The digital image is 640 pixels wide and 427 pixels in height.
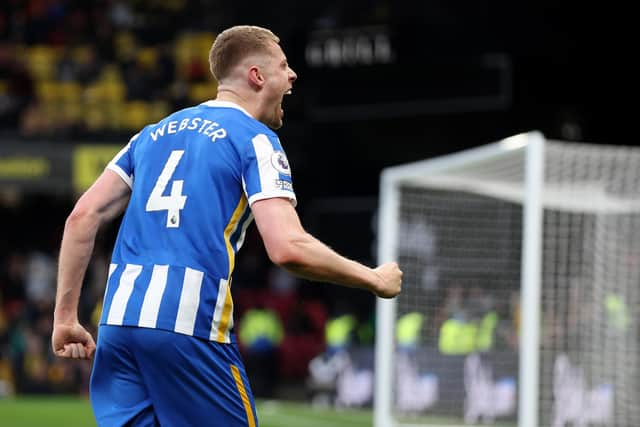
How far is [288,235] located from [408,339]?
9.15 metres

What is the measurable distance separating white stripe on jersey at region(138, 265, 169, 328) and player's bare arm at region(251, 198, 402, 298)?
11.7 inches

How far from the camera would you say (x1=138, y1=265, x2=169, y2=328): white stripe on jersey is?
3.21 m

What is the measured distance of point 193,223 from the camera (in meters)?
3.23

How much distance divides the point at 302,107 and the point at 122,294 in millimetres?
14160

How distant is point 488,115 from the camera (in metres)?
15.8

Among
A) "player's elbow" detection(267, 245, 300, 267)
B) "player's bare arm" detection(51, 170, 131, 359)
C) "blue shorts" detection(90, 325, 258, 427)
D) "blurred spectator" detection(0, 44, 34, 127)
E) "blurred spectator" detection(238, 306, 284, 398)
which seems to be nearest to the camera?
"player's elbow" detection(267, 245, 300, 267)

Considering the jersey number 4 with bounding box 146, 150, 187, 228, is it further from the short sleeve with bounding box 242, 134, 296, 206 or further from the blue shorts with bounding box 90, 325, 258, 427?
the blue shorts with bounding box 90, 325, 258, 427

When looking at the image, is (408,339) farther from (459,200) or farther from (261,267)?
(261,267)

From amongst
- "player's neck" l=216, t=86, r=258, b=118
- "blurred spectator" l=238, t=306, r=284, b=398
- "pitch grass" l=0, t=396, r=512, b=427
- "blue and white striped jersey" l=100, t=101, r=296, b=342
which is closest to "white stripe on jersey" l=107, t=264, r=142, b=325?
"blue and white striped jersey" l=100, t=101, r=296, b=342

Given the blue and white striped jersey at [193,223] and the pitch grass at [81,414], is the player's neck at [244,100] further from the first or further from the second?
the pitch grass at [81,414]

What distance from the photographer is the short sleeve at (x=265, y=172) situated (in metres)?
3.18

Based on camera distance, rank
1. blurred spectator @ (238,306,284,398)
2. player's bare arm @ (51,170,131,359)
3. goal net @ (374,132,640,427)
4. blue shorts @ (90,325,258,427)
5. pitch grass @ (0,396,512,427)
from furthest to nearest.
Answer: blurred spectator @ (238,306,284,398)
pitch grass @ (0,396,512,427)
goal net @ (374,132,640,427)
player's bare arm @ (51,170,131,359)
blue shorts @ (90,325,258,427)

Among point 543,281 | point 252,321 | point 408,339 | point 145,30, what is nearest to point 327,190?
point 252,321

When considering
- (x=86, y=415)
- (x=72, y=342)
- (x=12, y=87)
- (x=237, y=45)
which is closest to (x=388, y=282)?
(x=237, y=45)
